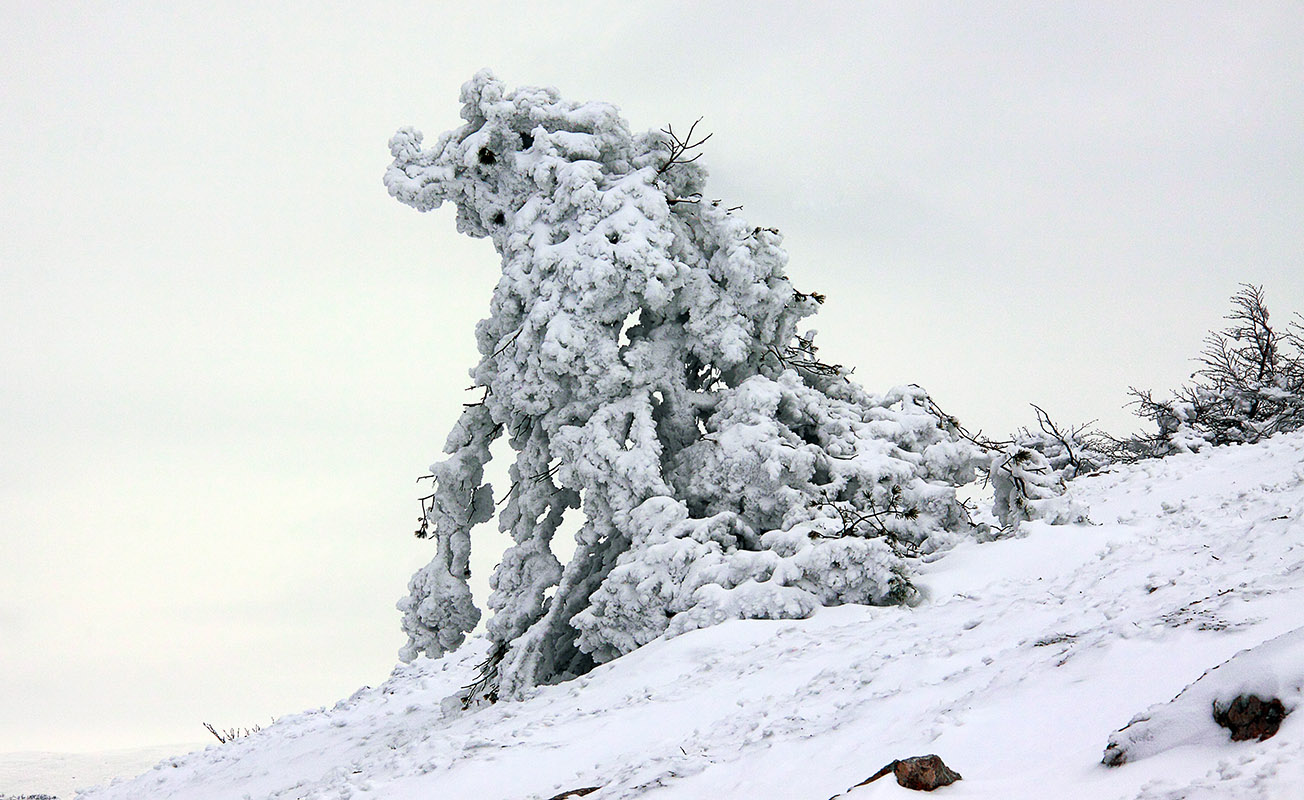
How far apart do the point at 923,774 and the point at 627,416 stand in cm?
794

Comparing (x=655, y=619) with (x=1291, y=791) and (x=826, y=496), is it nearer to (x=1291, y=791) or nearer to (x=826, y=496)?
(x=826, y=496)

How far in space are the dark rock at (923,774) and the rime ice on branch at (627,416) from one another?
592cm

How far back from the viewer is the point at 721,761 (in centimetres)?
572

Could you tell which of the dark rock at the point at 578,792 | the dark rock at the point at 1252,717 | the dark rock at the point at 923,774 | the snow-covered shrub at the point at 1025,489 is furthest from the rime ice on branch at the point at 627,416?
the dark rock at the point at 1252,717

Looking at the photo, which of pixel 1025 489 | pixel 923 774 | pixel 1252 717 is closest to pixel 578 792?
pixel 923 774

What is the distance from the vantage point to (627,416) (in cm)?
1185

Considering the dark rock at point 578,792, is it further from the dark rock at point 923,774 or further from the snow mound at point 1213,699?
the snow mound at point 1213,699

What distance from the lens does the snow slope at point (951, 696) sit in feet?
14.6

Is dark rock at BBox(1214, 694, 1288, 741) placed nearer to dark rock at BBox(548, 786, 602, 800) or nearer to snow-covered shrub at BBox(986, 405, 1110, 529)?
dark rock at BBox(548, 786, 602, 800)

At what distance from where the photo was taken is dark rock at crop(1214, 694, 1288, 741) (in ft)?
12.3

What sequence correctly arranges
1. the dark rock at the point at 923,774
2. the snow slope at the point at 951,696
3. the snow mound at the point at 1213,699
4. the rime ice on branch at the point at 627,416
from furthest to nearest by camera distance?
1. the rime ice on branch at the point at 627,416
2. the snow slope at the point at 951,696
3. the dark rock at the point at 923,774
4. the snow mound at the point at 1213,699

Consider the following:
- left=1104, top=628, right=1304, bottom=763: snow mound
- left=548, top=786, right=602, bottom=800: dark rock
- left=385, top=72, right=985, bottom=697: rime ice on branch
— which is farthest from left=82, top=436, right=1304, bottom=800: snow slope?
left=385, top=72, right=985, bottom=697: rime ice on branch

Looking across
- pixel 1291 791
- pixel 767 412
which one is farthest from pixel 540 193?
pixel 1291 791

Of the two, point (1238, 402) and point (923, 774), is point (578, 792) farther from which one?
point (1238, 402)
